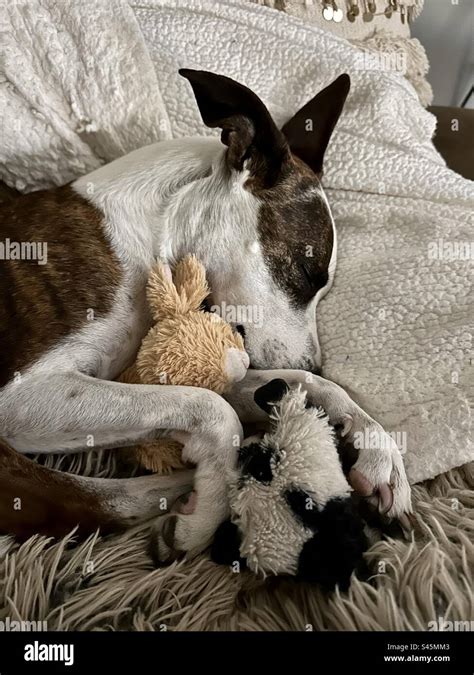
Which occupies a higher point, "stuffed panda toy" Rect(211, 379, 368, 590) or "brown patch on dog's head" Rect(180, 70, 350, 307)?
"brown patch on dog's head" Rect(180, 70, 350, 307)

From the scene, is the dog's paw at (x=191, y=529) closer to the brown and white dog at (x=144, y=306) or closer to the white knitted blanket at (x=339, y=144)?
the brown and white dog at (x=144, y=306)

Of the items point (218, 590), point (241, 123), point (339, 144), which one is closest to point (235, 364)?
point (218, 590)

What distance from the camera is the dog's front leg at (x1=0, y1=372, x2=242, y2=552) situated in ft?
4.08

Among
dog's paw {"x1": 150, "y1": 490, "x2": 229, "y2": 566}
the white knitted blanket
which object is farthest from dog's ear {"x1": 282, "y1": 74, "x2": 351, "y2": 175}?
dog's paw {"x1": 150, "y1": 490, "x2": 229, "y2": 566}

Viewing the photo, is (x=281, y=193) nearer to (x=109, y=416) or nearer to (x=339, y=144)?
(x=339, y=144)

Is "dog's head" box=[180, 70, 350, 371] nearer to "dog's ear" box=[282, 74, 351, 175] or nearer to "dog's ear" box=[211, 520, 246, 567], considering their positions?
"dog's ear" box=[282, 74, 351, 175]

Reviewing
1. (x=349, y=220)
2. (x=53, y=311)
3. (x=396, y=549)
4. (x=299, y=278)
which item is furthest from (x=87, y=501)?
(x=349, y=220)

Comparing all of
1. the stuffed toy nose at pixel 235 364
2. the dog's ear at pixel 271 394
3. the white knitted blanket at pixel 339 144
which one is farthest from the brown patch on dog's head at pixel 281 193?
the dog's ear at pixel 271 394

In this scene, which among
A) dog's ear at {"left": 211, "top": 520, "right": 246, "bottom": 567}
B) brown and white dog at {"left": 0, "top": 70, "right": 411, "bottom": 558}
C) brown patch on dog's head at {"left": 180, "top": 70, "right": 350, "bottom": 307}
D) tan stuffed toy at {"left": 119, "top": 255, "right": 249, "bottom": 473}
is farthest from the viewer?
brown patch on dog's head at {"left": 180, "top": 70, "right": 350, "bottom": 307}

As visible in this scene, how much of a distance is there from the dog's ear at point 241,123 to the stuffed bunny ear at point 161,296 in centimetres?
37

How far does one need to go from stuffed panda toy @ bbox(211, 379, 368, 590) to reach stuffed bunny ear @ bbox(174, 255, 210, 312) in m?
0.35

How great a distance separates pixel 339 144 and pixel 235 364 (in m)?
0.89

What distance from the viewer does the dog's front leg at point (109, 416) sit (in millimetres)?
1243
